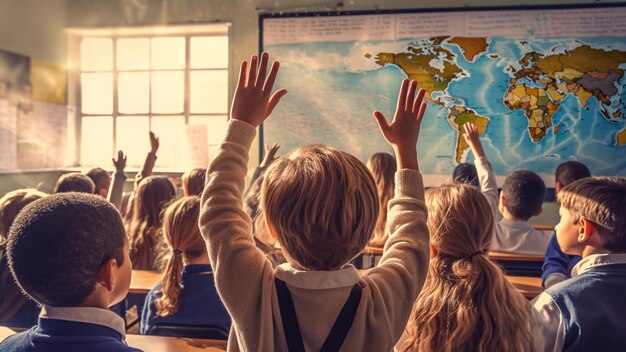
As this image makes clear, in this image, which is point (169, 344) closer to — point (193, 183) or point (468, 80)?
point (193, 183)

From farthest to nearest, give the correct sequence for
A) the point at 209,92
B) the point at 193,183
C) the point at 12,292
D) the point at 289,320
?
the point at 209,92, the point at 193,183, the point at 12,292, the point at 289,320

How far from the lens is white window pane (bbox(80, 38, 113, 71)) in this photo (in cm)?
582

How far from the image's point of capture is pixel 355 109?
16.8 ft

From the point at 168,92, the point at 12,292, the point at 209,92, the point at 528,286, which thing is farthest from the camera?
the point at 168,92

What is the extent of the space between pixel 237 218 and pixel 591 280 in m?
0.93

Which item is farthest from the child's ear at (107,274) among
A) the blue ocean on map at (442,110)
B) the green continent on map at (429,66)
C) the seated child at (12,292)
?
the green continent on map at (429,66)

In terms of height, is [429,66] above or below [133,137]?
above

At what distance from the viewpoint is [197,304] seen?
70.9 inches

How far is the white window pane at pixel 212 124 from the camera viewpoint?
220 inches

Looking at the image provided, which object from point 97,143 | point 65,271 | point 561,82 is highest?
point 561,82

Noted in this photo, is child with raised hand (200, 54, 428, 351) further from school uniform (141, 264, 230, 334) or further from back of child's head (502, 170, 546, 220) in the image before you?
back of child's head (502, 170, 546, 220)

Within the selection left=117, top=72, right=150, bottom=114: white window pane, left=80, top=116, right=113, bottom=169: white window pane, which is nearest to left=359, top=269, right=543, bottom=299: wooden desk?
left=117, top=72, right=150, bottom=114: white window pane

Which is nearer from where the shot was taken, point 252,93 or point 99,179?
point 252,93

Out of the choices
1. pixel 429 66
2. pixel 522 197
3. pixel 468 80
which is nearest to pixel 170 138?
pixel 429 66
